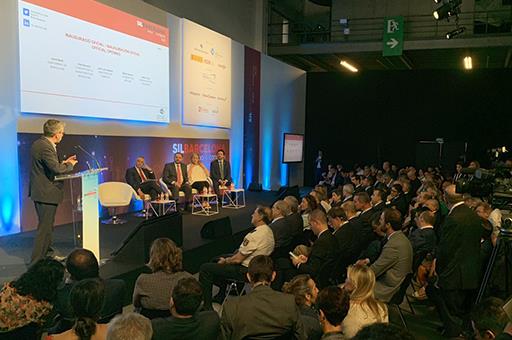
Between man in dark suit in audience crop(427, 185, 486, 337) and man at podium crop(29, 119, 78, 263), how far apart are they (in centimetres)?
342

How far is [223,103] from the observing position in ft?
34.1

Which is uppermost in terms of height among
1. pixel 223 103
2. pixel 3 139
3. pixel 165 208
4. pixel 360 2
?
pixel 360 2

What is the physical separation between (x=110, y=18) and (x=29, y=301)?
572cm

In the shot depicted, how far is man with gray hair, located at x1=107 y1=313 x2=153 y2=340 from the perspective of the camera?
5.93 ft

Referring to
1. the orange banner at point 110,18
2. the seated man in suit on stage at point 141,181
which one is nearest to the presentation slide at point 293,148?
the orange banner at point 110,18

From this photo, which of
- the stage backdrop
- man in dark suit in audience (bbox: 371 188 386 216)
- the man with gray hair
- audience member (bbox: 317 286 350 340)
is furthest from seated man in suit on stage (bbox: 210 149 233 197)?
the man with gray hair

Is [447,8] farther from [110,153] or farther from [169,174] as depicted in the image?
[110,153]

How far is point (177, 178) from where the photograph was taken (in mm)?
8398

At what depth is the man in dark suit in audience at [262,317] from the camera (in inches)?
96.3

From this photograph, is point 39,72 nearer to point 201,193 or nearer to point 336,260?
point 201,193

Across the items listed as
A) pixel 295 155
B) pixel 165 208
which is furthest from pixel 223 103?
pixel 295 155

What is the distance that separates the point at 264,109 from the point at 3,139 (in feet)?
25.6

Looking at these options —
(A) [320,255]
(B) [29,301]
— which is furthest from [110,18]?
(B) [29,301]

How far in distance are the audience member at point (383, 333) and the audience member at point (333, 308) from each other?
0.94m
